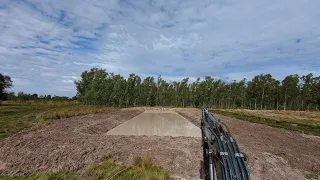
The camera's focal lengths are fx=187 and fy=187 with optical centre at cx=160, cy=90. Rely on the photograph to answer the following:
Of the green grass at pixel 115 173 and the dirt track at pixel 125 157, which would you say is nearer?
the green grass at pixel 115 173

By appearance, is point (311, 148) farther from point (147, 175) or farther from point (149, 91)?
point (149, 91)

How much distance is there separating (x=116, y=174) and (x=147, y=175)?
101 centimetres

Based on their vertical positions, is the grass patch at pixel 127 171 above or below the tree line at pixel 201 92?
below

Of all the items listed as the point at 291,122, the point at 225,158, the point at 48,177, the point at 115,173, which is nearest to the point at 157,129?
the point at 115,173

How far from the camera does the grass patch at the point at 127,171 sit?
5848mm

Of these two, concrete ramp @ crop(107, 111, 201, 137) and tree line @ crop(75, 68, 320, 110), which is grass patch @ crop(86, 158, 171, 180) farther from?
tree line @ crop(75, 68, 320, 110)

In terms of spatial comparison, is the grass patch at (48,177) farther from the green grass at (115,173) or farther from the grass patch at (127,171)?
the grass patch at (127,171)

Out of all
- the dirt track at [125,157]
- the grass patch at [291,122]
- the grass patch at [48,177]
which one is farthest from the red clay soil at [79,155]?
the grass patch at [291,122]

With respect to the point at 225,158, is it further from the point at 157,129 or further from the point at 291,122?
the point at 291,122

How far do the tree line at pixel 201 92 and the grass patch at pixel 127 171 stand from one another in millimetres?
47009

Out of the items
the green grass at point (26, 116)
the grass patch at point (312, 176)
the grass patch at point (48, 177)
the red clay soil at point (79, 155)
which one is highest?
the green grass at point (26, 116)

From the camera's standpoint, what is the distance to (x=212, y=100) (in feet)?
213

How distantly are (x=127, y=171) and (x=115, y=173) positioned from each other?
0.41m

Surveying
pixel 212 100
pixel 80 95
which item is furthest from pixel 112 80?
pixel 212 100
